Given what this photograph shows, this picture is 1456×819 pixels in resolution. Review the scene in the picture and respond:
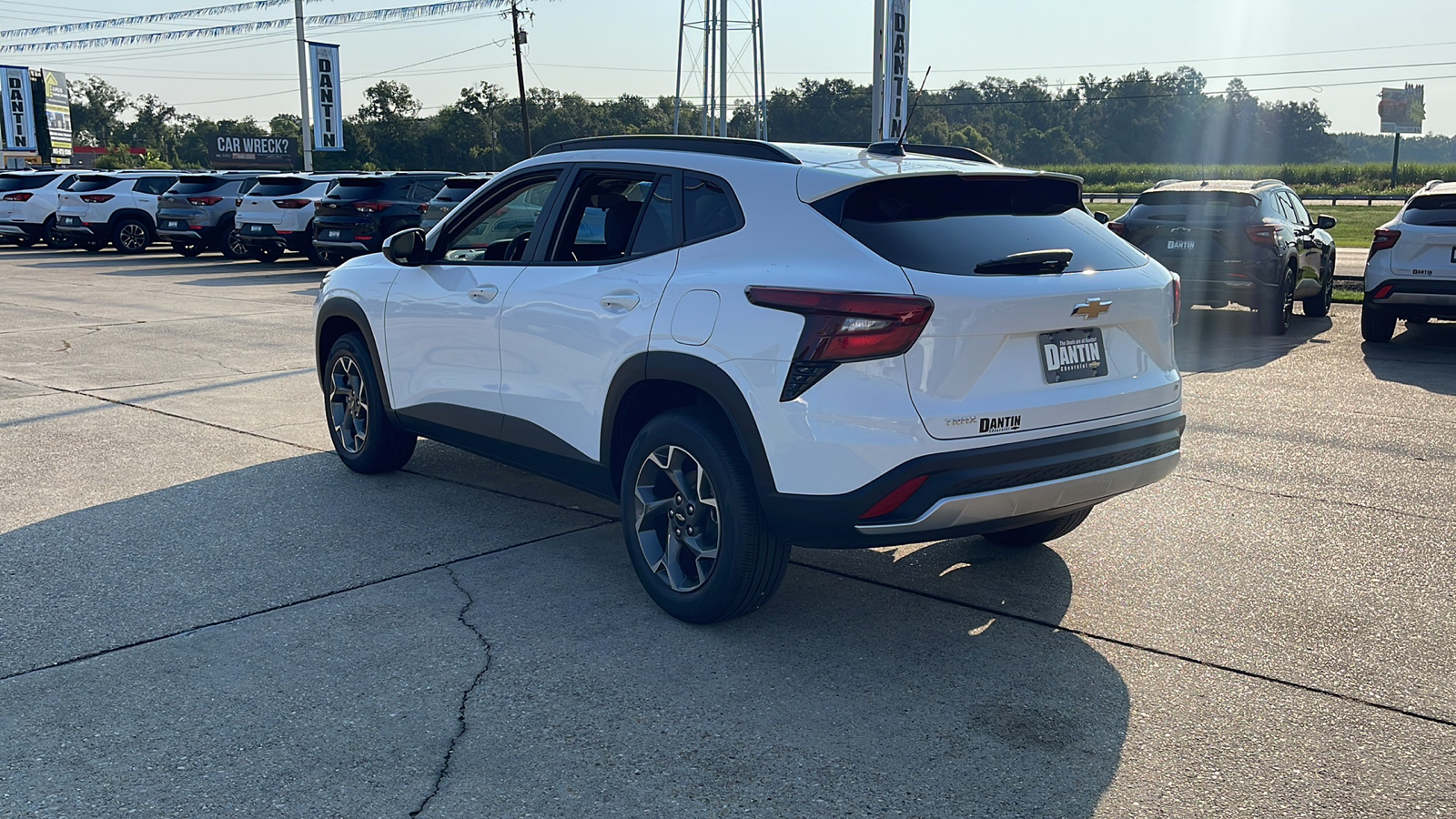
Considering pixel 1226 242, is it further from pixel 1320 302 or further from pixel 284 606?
pixel 284 606

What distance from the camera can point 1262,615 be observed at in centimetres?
465

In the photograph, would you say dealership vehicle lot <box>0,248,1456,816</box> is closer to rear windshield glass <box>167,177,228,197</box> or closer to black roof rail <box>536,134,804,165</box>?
black roof rail <box>536,134,804,165</box>

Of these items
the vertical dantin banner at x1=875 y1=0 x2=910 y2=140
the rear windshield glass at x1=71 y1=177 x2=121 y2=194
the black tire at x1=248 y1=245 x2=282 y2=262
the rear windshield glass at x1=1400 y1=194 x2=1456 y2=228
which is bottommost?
the black tire at x1=248 y1=245 x2=282 y2=262

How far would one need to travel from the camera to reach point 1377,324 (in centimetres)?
1210

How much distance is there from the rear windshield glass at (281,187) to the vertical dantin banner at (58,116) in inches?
2482

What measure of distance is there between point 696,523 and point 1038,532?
175cm

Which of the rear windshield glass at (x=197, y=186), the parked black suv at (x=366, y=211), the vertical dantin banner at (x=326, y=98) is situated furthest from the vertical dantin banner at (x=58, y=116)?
the parked black suv at (x=366, y=211)

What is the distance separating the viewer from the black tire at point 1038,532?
5.32 m

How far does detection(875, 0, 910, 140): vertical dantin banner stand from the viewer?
17297 millimetres

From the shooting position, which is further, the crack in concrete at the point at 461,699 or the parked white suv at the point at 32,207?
the parked white suv at the point at 32,207

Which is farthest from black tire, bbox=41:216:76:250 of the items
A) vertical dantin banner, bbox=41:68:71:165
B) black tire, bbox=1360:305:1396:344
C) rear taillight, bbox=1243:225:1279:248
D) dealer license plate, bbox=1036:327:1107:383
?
vertical dantin banner, bbox=41:68:71:165

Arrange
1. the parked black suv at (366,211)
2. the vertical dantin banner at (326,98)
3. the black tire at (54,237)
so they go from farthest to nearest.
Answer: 1. the vertical dantin banner at (326,98)
2. the black tire at (54,237)
3. the parked black suv at (366,211)

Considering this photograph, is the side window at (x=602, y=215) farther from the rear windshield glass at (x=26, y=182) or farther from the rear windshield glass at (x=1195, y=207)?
the rear windshield glass at (x=26, y=182)

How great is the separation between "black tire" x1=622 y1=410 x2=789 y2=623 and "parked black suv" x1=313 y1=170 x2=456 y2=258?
57.8 ft
